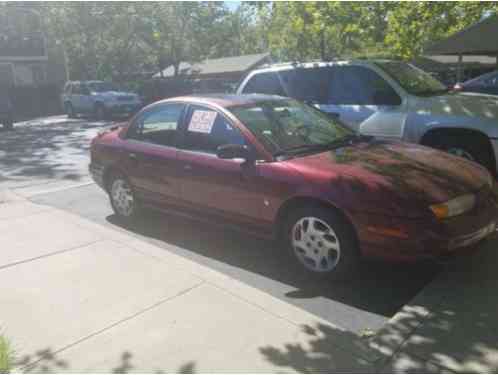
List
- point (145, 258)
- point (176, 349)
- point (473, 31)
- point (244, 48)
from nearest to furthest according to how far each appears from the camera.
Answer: point (176, 349) < point (145, 258) < point (473, 31) < point (244, 48)

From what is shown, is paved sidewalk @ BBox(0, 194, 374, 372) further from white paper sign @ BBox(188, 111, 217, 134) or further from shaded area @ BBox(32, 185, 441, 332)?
white paper sign @ BBox(188, 111, 217, 134)

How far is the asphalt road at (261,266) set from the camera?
12.2ft

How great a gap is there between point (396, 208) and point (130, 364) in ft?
7.02

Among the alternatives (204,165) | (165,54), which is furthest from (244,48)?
(204,165)

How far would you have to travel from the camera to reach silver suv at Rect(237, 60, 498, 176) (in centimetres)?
579

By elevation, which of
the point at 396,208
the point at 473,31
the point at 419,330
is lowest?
the point at 419,330

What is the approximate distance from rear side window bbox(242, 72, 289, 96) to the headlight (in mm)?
3945

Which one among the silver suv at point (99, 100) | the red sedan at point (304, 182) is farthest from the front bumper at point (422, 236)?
the silver suv at point (99, 100)

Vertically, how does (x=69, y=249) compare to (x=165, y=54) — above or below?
below

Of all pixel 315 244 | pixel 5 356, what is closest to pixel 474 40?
pixel 315 244

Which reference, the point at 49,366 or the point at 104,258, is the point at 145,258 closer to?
the point at 104,258

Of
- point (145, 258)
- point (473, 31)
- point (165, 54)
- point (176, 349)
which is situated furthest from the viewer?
point (165, 54)

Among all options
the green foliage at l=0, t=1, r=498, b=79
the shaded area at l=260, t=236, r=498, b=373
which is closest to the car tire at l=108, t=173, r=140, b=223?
the shaded area at l=260, t=236, r=498, b=373

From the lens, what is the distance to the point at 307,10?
40.0ft
